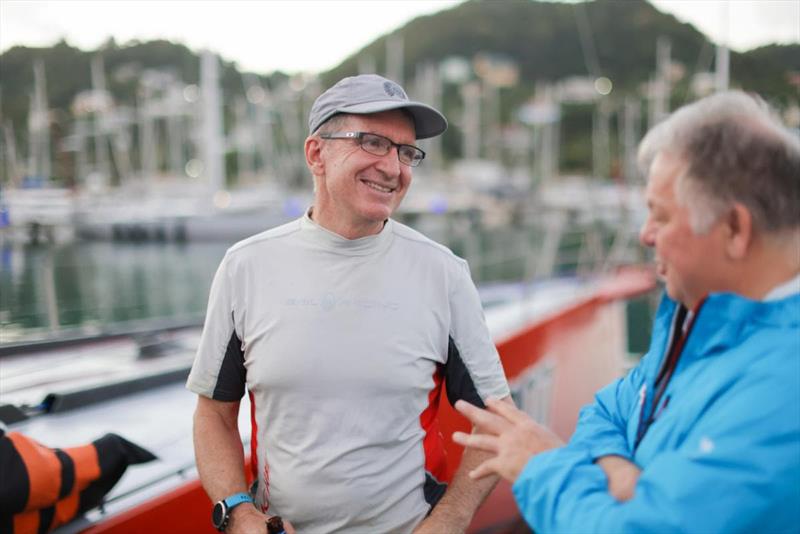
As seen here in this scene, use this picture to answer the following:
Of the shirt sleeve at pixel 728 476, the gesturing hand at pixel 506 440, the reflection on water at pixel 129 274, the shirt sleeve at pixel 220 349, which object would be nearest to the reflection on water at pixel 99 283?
the reflection on water at pixel 129 274

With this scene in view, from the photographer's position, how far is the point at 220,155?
19.7 meters

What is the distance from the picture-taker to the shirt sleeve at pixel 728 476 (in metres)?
0.90

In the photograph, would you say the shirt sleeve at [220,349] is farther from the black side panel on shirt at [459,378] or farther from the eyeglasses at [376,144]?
the black side panel on shirt at [459,378]

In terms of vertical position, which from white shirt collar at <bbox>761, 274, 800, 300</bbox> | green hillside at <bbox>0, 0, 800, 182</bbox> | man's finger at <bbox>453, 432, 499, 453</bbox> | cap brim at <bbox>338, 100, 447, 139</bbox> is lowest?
man's finger at <bbox>453, 432, 499, 453</bbox>

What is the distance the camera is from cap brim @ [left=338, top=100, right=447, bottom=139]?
1.61 metres

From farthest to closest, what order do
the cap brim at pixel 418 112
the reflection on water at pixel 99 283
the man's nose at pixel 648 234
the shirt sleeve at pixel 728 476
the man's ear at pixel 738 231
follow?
the reflection on water at pixel 99 283, the cap brim at pixel 418 112, the man's nose at pixel 648 234, the man's ear at pixel 738 231, the shirt sleeve at pixel 728 476

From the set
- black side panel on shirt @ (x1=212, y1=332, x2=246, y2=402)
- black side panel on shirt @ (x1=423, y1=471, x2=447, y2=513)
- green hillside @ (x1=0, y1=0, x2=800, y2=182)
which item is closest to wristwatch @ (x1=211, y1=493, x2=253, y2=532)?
black side panel on shirt @ (x1=212, y1=332, x2=246, y2=402)

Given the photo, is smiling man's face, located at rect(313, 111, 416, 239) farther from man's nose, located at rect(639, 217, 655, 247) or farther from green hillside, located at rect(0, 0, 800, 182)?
green hillside, located at rect(0, 0, 800, 182)

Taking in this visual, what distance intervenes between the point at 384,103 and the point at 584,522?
3.40 feet

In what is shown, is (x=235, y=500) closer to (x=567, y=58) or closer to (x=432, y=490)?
(x=432, y=490)

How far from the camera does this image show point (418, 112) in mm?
1718

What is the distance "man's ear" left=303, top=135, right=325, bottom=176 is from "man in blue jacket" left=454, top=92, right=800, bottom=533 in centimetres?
88

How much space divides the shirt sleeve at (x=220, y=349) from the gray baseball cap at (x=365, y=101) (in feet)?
1.46

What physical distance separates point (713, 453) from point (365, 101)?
110 cm
